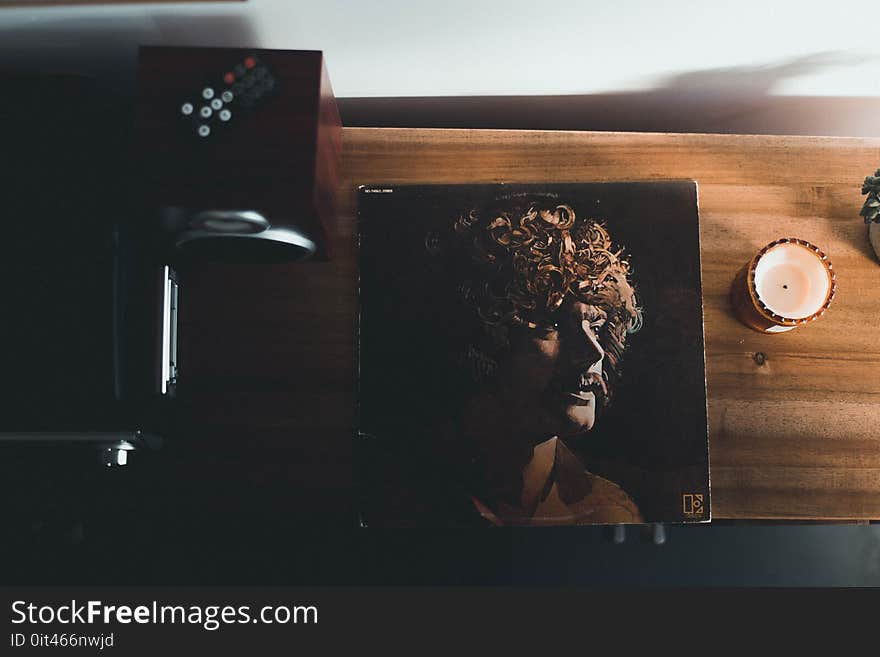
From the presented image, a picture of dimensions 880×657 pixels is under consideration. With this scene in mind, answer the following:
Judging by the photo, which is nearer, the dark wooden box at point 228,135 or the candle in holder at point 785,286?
the dark wooden box at point 228,135

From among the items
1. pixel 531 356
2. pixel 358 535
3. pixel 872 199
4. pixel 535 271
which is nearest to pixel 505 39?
pixel 535 271

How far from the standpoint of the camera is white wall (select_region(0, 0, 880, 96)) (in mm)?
724

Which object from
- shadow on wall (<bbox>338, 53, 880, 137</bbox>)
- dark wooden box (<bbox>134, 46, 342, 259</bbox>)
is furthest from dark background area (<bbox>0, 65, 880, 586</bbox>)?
dark wooden box (<bbox>134, 46, 342, 259</bbox>)

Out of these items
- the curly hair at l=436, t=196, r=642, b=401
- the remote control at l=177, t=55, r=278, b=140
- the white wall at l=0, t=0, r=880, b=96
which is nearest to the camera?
the remote control at l=177, t=55, r=278, b=140

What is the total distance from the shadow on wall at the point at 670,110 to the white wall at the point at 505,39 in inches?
0.5

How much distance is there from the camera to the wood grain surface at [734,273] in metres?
0.83

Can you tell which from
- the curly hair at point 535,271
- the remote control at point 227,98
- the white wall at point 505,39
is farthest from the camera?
the curly hair at point 535,271

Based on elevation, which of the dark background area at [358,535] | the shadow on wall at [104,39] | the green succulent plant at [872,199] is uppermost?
the shadow on wall at [104,39]

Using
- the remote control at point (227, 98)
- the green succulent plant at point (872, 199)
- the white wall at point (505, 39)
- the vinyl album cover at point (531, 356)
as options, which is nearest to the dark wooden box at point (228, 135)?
the remote control at point (227, 98)

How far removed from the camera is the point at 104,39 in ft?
2.48

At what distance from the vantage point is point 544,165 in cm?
86

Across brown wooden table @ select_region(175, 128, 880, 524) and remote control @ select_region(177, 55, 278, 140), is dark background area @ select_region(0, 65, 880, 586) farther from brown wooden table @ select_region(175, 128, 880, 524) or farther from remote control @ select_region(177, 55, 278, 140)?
remote control @ select_region(177, 55, 278, 140)

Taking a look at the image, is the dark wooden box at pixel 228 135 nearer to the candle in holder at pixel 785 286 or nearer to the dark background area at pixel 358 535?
the dark background area at pixel 358 535

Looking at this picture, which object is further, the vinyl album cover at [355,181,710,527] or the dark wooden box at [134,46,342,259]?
the vinyl album cover at [355,181,710,527]
